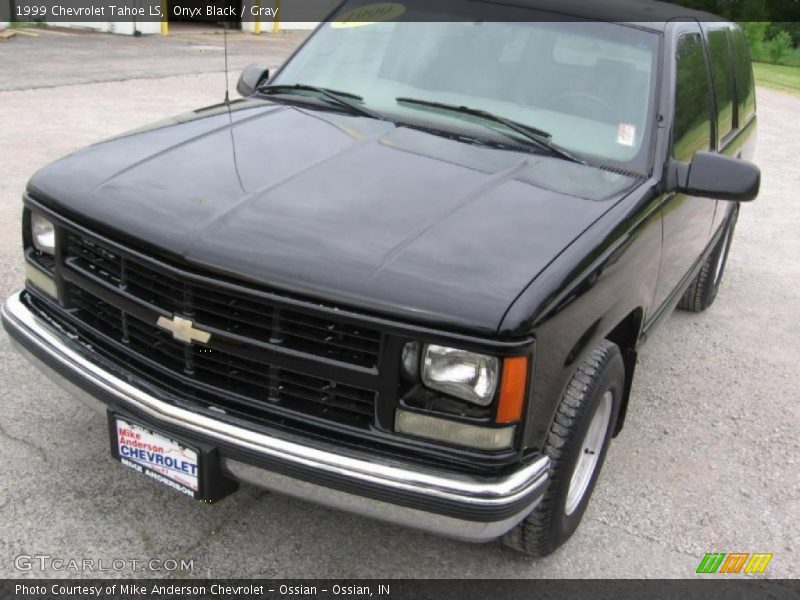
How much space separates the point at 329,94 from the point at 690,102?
157 centimetres

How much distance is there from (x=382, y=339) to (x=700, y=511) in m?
1.77

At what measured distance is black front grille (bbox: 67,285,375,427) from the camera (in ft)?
7.91

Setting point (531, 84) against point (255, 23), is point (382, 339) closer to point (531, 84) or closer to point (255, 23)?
point (531, 84)

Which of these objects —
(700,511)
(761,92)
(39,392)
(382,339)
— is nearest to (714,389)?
(700,511)

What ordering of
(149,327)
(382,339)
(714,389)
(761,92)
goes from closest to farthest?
(382,339)
(149,327)
(714,389)
(761,92)

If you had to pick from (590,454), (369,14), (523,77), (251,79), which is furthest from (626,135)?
(251,79)

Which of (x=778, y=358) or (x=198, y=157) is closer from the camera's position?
(x=198, y=157)

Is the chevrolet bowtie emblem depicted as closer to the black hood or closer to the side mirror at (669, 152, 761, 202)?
the black hood

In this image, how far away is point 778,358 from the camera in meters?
4.84

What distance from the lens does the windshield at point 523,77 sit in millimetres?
3345

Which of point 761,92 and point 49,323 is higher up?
point 49,323

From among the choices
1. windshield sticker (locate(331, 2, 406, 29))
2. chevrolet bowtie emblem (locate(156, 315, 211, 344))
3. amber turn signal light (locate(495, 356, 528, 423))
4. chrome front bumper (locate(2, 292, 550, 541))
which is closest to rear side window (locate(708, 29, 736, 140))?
windshield sticker (locate(331, 2, 406, 29))


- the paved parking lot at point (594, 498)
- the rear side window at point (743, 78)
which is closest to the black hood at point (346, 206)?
the paved parking lot at point (594, 498)

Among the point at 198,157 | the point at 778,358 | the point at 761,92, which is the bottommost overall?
the point at 761,92
